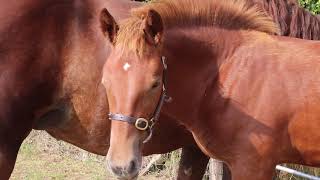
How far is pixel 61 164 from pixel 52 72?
9.70 ft

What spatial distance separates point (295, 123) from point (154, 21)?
3.17ft

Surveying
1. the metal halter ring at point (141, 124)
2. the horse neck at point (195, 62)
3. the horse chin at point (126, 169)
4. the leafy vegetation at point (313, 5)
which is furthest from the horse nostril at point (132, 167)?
the leafy vegetation at point (313, 5)

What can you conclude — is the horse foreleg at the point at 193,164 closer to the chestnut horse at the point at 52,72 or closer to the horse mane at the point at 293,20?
the chestnut horse at the point at 52,72

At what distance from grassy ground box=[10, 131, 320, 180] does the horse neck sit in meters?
2.74

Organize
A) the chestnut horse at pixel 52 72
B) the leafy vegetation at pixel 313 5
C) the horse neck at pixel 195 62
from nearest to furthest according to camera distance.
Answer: the horse neck at pixel 195 62 < the chestnut horse at pixel 52 72 < the leafy vegetation at pixel 313 5

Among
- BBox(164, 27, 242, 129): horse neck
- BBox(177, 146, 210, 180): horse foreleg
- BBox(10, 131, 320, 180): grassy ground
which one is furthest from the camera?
BBox(10, 131, 320, 180): grassy ground

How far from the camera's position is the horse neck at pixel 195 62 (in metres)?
3.13

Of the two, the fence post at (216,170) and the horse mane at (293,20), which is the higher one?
the horse mane at (293,20)

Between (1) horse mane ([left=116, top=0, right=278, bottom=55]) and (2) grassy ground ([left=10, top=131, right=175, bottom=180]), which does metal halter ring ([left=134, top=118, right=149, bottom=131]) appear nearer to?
(1) horse mane ([left=116, top=0, right=278, bottom=55])

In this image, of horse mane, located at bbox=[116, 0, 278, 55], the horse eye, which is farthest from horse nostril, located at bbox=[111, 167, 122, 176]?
horse mane, located at bbox=[116, 0, 278, 55]

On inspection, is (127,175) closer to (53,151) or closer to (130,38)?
(130,38)

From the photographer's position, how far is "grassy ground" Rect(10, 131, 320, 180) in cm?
599

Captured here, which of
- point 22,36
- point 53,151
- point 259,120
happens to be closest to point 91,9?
point 22,36

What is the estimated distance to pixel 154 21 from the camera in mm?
2826
